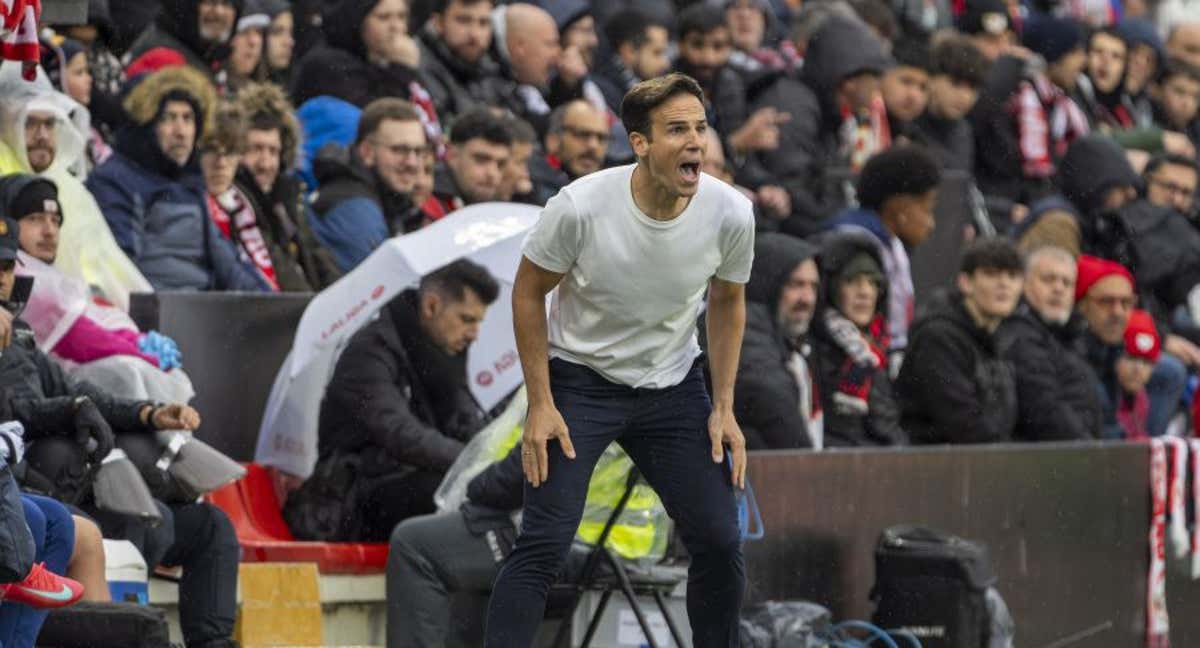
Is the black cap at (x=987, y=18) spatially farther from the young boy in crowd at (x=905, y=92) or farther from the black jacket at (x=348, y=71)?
the black jacket at (x=348, y=71)

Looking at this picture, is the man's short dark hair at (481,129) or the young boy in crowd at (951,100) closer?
the man's short dark hair at (481,129)

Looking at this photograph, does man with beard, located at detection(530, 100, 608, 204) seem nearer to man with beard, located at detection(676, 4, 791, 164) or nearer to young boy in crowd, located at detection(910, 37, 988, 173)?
man with beard, located at detection(676, 4, 791, 164)

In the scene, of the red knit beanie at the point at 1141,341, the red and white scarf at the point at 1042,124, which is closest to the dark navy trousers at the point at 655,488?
the red knit beanie at the point at 1141,341

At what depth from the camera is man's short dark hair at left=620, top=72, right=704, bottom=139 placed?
27.6 ft

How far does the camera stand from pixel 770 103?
16.7 m

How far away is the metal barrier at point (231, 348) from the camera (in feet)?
37.8

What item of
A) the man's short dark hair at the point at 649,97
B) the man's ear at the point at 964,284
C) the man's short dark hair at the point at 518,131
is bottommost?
the man's ear at the point at 964,284

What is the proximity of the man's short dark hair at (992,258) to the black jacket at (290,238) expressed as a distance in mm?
3236

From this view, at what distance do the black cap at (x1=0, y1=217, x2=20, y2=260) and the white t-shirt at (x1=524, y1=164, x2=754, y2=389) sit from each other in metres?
2.13

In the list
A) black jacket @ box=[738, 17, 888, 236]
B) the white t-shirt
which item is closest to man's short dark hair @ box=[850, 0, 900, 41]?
black jacket @ box=[738, 17, 888, 236]

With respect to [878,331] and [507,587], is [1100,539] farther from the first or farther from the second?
[507,587]

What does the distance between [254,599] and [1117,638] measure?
4.85 m

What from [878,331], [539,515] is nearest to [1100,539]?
[878,331]

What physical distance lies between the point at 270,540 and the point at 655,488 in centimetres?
303
